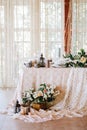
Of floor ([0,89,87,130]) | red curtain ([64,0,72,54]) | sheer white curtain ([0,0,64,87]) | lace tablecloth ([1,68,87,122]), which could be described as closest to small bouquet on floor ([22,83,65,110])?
lace tablecloth ([1,68,87,122])

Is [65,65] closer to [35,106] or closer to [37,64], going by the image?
[37,64]

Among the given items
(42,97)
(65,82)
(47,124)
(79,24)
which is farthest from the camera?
(79,24)

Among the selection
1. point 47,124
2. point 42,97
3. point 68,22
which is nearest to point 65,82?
point 42,97

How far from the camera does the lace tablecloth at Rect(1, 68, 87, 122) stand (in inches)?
173

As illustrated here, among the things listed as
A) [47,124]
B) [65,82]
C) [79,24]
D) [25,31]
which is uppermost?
[79,24]

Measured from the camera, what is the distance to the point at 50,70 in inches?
180

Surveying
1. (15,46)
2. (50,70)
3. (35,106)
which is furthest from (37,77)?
(15,46)

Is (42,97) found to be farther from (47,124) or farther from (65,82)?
(47,124)

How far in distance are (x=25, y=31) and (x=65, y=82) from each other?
2564mm

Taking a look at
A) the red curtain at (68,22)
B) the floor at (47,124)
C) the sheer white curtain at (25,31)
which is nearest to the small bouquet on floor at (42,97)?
the floor at (47,124)

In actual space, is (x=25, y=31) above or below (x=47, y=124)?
above

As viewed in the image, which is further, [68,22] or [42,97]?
[68,22]

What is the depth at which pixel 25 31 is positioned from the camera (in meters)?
6.73

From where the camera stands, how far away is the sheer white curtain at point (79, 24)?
262 inches
